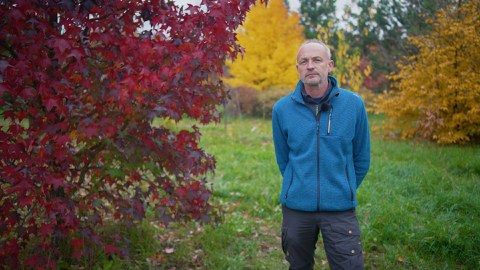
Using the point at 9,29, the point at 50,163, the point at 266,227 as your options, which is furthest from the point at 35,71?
the point at 266,227

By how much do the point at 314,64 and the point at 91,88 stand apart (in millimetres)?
1751

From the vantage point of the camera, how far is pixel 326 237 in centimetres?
256

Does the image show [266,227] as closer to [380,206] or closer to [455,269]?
[380,206]

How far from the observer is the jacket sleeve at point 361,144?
8.86 ft

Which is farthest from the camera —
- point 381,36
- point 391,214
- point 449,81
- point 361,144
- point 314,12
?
point 314,12


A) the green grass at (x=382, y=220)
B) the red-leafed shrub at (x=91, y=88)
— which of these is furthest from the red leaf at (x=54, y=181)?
the green grass at (x=382, y=220)

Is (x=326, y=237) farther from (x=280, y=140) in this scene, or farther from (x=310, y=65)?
(x=310, y=65)

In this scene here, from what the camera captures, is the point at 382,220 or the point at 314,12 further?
the point at 314,12

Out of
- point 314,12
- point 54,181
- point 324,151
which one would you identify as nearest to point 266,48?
point 314,12

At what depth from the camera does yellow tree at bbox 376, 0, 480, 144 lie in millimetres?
8590

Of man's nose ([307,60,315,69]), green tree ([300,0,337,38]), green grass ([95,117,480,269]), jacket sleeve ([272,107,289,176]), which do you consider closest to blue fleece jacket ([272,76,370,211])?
jacket sleeve ([272,107,289,176])

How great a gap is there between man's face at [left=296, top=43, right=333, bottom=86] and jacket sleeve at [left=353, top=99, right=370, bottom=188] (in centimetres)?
38

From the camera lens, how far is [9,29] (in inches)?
100

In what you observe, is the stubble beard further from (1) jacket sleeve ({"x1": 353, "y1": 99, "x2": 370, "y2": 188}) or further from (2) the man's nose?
(1) jacket sleeve ({"x1": 353, "y1": 99, "x2": 370, "y2": 188})
